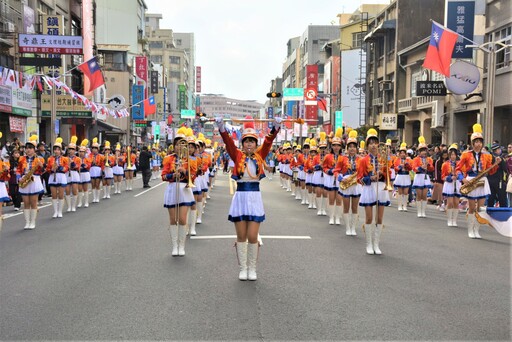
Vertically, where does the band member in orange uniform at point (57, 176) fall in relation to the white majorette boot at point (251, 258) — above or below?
above

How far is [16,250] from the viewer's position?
398 inches

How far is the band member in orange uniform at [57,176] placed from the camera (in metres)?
15.3

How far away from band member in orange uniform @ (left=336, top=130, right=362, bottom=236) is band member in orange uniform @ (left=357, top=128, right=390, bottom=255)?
1.42 m

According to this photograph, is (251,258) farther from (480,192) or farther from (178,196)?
(480,192)

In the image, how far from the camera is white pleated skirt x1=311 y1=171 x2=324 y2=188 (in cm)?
1636

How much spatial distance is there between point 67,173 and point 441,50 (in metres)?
14.9

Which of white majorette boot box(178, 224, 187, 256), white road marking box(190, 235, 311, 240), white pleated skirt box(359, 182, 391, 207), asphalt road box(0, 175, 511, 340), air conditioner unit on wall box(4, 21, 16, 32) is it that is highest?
air conditioner unit on wall box(4, 21, 16, 32)

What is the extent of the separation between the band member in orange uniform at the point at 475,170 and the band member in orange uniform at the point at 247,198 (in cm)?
571

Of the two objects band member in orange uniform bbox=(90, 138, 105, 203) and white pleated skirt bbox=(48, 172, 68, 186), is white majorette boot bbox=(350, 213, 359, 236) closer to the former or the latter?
white pleated skirt bbox=(48, 172, 68, 186)

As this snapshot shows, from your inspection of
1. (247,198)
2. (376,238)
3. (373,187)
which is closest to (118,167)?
(373,187)

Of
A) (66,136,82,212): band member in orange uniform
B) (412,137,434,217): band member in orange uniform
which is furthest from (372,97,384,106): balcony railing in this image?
(66,136,82,212): band member in orange uniform

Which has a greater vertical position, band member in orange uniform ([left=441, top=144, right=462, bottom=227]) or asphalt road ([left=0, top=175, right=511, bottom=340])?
band member in orange uniform ([left=441, top=144, right=462, bottom=227])

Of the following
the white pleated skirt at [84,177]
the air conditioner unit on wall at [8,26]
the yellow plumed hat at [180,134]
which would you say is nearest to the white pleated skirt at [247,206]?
the yellow plumed hat at [180,134]

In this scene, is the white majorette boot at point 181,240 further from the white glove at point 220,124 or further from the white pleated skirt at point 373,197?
the white pleated skirt at point 373,197
